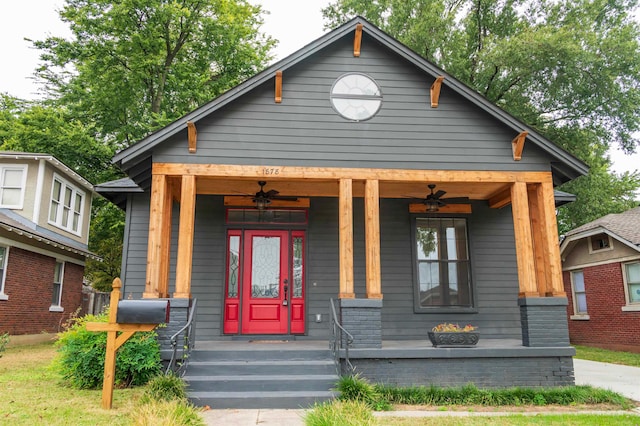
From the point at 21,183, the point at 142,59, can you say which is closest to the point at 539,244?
the point at 21,183

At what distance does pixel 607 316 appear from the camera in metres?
14.0

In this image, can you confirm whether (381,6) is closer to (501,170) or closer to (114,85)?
(114,85)

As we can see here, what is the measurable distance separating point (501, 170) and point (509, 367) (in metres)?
3.21

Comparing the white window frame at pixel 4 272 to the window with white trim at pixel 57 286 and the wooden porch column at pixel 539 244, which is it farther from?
the wooden porch column at pixel 539 244

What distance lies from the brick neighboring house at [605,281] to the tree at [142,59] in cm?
1493

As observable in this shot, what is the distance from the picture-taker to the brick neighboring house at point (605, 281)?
1304 cm

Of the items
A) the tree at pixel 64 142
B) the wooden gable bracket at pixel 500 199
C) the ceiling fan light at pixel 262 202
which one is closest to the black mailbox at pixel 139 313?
the ceiling fan light at pixel 262 202

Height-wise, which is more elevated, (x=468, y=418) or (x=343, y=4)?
(x=343, y=4)

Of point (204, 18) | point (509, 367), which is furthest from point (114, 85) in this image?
point (509, 367)

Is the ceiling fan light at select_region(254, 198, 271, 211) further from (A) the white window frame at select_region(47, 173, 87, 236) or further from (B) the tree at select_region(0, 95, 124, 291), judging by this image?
(B) the tree at select_region(0, 95, 124, 291)

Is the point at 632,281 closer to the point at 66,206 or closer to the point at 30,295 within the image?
the point at 30,295

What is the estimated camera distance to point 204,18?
60.5ft

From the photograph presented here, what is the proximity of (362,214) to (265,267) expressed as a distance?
2273mm

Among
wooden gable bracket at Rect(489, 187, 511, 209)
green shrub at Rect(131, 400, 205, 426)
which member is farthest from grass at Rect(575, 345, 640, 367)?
green shrub at Rect(131, 400, 205, 426)
